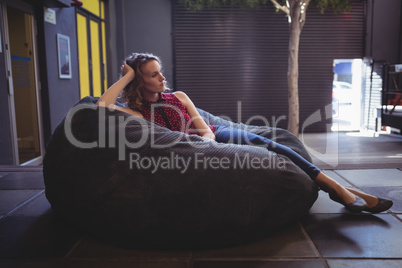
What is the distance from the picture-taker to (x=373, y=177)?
119 inches

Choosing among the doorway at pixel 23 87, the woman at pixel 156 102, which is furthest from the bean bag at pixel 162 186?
the doorway at pixel 23 87

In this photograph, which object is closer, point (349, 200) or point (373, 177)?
point (349, 200)

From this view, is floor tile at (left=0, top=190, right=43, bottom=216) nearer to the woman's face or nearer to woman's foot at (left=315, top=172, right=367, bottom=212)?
the woman's face

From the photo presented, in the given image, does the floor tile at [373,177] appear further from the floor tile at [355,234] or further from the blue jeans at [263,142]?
the blue jeans at [263,142]

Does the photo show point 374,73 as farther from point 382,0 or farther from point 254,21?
point 254,21

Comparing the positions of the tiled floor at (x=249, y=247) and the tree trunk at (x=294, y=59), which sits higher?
the tree trunk at (x=294, y=59)

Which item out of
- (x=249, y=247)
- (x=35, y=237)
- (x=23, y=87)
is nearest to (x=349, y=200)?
(x=249, y=247)

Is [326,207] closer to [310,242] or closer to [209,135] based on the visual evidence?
[310,242]

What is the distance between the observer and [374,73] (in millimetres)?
8328

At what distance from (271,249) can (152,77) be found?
1.39m

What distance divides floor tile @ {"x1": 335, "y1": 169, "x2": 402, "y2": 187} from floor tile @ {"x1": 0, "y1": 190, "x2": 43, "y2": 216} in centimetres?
267

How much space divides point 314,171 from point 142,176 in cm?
108

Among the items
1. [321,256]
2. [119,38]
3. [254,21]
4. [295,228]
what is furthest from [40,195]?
[254,21]

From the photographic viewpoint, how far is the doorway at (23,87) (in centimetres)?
413
